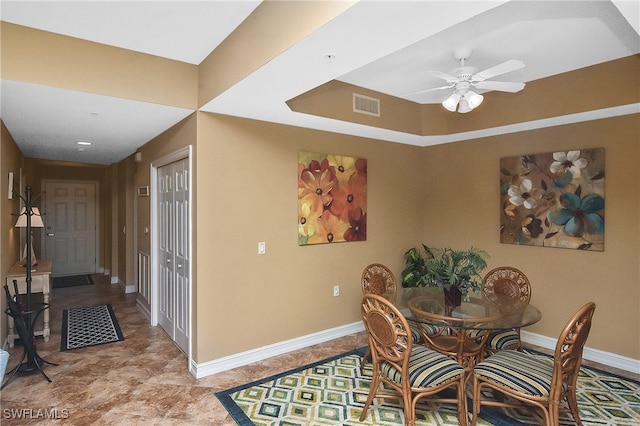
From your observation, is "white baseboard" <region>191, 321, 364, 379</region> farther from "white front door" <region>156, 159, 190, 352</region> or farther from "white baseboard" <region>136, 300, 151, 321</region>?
"white baseboard" <region>136, 300, 151, 321</region>

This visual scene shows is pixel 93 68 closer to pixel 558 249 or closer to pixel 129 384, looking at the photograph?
pixel 129 384

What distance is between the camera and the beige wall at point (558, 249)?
10.6 ft

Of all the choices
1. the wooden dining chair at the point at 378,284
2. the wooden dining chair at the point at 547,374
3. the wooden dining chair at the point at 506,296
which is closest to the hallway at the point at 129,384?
the wooden dining chair at the point at 378,284

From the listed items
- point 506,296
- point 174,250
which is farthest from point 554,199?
point 174,250

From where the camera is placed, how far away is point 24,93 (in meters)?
2.51

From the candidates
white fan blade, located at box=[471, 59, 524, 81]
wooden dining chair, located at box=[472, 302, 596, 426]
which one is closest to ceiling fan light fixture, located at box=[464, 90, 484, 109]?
white fan blade, located at box=[471, 59, 524, 81]

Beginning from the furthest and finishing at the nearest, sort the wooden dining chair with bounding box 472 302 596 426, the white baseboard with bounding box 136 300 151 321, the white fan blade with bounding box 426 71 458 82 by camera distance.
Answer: the white baseboard with bounding box 136 300 151 321
the white fan blade with bounding box 426 71 458 82
the wooden dining chair with bounding box 472 302 596 426

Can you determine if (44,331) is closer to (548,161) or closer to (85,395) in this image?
(85,395)

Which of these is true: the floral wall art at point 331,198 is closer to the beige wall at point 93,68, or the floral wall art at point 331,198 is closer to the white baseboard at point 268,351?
the white baseboard at point 268,351

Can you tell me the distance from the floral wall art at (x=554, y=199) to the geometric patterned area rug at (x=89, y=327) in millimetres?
4625

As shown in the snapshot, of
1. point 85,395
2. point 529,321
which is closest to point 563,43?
point 529,321

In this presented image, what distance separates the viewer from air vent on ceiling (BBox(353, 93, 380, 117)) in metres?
3.64

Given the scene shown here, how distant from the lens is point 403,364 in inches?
85.2

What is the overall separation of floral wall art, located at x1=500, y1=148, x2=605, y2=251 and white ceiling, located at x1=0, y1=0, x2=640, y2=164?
460mm
